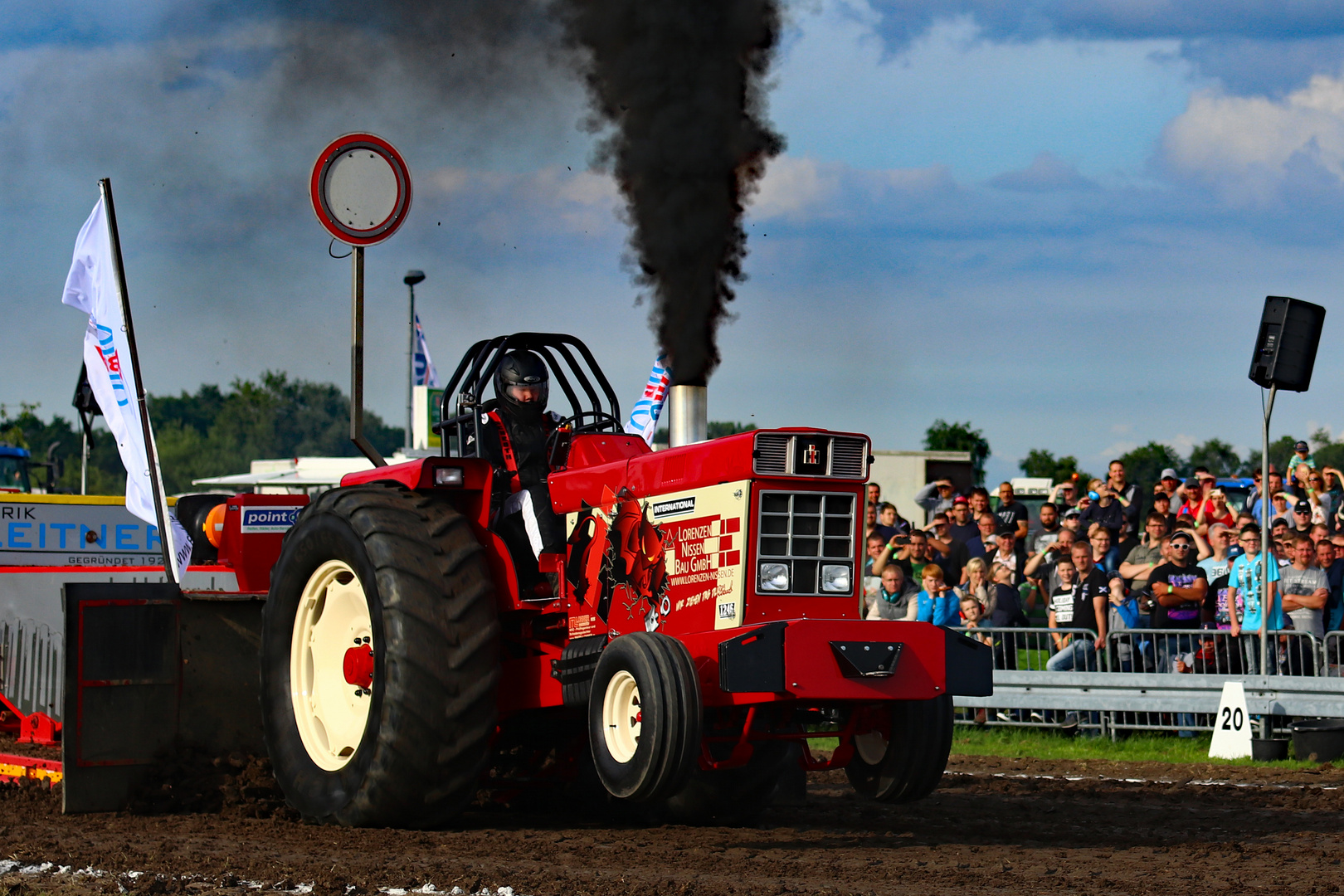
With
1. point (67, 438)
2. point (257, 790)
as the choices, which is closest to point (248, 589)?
point (257, 790)

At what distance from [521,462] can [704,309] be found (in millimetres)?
1685

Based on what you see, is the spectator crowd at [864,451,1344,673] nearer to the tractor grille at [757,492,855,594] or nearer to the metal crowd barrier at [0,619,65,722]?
the tractor grille at [757,492,855,594]

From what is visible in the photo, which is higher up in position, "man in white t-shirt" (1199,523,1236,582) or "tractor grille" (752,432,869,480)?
"tractor grille" (752,432,869,480)

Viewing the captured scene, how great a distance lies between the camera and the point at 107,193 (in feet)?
32.4

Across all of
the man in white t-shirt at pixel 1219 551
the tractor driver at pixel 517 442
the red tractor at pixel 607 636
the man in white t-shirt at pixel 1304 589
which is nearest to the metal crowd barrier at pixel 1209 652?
the man in white t-shirt at pixel 1304 589

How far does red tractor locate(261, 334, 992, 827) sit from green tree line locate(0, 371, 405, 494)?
255 ft

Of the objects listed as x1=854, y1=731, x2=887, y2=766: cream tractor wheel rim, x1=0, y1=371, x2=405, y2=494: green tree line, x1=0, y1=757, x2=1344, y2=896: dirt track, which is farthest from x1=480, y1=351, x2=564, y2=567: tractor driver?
x1=0, y1=371, x2=405, y2=494: green tree line

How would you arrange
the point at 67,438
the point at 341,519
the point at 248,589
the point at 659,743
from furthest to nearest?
the point at 67,438, the point at 248,589, the point at 341,519, the point at 659,743

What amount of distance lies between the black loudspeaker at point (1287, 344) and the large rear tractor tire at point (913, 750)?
6699 mm

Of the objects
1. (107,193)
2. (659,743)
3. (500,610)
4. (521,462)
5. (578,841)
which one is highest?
(107,193)

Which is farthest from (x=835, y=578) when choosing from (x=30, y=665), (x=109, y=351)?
(x=30, y=665)

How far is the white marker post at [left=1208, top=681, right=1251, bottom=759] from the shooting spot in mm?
11148

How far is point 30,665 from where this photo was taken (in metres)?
10.7

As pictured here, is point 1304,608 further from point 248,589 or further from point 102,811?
point 102,811
